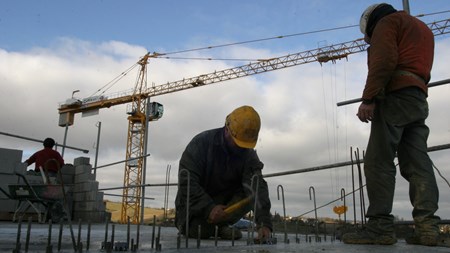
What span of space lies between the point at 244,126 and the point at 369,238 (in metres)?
1.35

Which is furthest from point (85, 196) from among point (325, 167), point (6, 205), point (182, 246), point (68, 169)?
point (182, 246)

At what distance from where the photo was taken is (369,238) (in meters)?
3.13

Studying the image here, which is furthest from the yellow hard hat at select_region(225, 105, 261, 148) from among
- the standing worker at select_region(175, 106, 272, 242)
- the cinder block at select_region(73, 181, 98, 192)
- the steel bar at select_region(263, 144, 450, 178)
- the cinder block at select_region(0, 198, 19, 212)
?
the cinder block at select_region(73, 181, 98, 192)

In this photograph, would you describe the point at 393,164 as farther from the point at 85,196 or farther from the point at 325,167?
the point at 85,196

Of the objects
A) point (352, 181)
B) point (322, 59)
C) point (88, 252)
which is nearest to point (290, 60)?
point (322, 59)

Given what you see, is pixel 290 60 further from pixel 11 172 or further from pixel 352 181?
pixel 352 181

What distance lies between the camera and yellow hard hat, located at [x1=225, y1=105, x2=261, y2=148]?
3799mm

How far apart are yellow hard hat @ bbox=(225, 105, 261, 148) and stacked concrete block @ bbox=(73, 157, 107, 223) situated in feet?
23.8

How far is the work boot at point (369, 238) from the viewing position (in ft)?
10.1

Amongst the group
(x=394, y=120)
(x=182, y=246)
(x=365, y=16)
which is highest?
(x=365, y=16)

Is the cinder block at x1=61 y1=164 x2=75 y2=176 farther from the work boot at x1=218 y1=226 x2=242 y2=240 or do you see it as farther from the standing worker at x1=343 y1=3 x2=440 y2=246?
the standing worker at x1=343 y1=3 x2=440 y2=246

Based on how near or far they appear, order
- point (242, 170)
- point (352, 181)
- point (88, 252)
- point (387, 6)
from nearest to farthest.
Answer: point (88, 252) < point (387, 6) < point (242, 170) < point (352, 181)

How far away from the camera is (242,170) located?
4199 mm

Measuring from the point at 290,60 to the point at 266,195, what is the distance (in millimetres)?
41633
